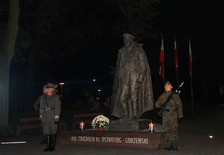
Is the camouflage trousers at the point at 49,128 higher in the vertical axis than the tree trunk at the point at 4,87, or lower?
lower

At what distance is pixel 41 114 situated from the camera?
38.7 feet

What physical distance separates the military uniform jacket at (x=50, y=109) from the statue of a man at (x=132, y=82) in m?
2.36

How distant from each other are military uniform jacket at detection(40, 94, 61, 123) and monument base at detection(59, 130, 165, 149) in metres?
1.34

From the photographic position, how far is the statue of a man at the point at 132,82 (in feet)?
42.5

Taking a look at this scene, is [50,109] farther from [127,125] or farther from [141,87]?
[141,87]

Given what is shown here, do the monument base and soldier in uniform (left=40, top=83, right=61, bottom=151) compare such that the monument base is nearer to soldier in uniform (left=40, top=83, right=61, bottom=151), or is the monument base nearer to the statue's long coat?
soldier in uniform (left=40, top=83, right=61, bottom=151)

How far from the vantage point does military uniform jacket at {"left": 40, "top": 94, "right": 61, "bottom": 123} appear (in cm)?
1162

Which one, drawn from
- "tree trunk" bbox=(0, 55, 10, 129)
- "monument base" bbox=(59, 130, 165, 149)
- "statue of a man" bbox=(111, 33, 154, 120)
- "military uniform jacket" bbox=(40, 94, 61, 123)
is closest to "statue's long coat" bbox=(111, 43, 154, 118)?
"statue of a man" bbox=(111, 33, 154, 120)

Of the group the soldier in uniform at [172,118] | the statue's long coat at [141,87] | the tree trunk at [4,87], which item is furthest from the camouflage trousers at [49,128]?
the tree trunk at [4,87]

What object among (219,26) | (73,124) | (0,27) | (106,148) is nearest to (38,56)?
(0,27)

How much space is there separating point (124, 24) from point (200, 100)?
159 ft

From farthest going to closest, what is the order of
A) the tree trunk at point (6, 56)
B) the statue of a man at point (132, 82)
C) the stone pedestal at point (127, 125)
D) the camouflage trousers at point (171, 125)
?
the tree trunk at point (6, 56)
the statue of a man at point (132, 82)
the stone pedestal at point (127, 125)
the camouflage trousers at point (171, 125)

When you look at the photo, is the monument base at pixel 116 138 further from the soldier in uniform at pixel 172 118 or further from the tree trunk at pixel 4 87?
the tree trunk at pixel 4 87

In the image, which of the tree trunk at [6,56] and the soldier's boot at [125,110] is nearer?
the soldier's boot at [125,110]
